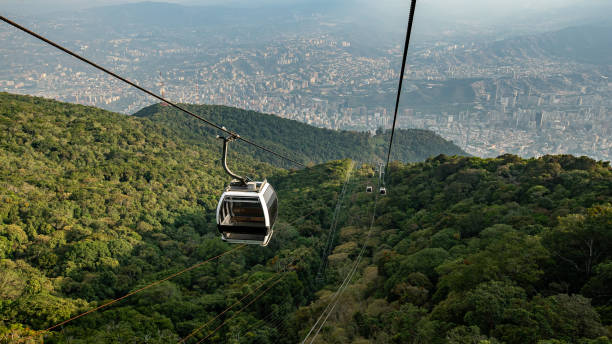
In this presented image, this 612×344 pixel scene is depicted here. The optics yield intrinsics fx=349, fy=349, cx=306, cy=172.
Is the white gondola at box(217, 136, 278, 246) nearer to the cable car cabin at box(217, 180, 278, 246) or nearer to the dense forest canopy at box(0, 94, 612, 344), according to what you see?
the cable car cabin at box(217, 180, 278, 246)

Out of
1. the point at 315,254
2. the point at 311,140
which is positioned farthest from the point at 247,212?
the point at 311,140

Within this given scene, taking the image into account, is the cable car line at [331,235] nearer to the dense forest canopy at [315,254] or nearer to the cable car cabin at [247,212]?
the dense forest canopy at [315,254]

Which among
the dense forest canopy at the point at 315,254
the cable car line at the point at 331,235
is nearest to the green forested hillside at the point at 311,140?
the dense forest canopy at the point at 315,254

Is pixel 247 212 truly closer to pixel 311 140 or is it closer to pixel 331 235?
pixel 331 235

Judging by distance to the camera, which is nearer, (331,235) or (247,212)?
(247,212)

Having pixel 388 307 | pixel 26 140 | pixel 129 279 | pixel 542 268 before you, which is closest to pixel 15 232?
pixel 129 279

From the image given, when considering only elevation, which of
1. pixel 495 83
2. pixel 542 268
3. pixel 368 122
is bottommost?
pixel 368 122

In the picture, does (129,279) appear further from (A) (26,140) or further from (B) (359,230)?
(A) (26,140)
